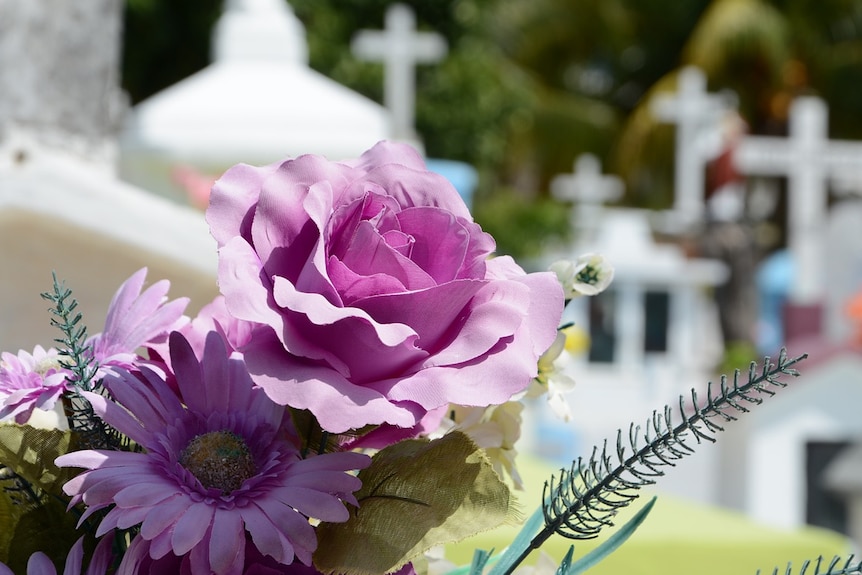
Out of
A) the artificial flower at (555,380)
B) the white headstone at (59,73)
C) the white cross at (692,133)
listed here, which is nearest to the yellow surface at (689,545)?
the artificial flower at (555,380)

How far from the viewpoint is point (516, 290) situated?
61 cm

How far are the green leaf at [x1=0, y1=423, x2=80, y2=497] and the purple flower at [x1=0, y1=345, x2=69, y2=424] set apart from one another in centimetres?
1

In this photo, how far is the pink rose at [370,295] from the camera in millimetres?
562

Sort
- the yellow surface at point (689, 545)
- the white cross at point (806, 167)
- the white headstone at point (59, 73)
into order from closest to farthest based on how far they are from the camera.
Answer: the yellow surface at point (689, 545)
the white headstone at point (59, 73)
the white cross at point (806, 167)

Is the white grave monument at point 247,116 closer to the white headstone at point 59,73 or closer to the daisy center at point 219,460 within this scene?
the white headstone at point 59,73

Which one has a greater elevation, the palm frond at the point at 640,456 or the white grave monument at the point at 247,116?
the white grave monument at the point at 247,116

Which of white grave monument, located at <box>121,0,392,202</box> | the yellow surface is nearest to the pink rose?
the yellow surface

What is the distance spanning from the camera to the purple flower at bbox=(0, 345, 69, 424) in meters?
0.63

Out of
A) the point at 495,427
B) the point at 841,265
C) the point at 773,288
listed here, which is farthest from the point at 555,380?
the point at 773,288

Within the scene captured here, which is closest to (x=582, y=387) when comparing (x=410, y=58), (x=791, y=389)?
(x=410, y=58)

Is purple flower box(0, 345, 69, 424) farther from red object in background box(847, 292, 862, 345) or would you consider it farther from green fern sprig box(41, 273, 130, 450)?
red object in background box(847, 292, 862, 345)

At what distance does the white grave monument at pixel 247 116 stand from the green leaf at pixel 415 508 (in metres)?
2.04

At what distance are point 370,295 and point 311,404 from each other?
78 mm

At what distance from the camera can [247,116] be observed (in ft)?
8.82
